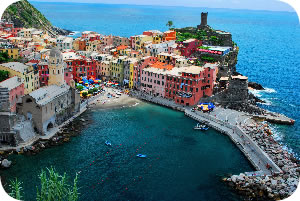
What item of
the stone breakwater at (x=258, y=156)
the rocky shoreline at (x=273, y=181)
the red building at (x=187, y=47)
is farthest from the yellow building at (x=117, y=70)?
the rocky shoreline at (x=273, y=181)

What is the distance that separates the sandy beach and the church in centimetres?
504

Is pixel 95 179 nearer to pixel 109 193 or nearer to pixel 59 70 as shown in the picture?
pixel 109 193

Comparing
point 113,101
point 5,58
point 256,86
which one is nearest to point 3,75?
point 5,58

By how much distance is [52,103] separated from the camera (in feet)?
155

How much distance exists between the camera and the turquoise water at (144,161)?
3456 centimetres

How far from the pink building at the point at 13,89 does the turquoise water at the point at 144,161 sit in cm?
859

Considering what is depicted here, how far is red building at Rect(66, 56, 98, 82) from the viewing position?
68.1 m

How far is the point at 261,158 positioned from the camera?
135ft

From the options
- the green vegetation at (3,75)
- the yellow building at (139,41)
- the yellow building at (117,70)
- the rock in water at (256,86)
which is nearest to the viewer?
the green vegetation at (3,75)

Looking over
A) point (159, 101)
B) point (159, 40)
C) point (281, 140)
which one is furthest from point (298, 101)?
point (159, 40)

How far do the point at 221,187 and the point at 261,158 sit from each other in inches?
348

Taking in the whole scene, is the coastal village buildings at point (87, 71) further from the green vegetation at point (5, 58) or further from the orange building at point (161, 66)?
the green vegetation at point (5, 58)

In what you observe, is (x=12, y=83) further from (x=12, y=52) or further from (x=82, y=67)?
(x=82, y=67)

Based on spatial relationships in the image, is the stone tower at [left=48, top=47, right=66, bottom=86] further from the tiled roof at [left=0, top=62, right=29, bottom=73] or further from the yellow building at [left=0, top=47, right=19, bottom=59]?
the yellow building at [left=0, top=47, right=19, bottom=59]
